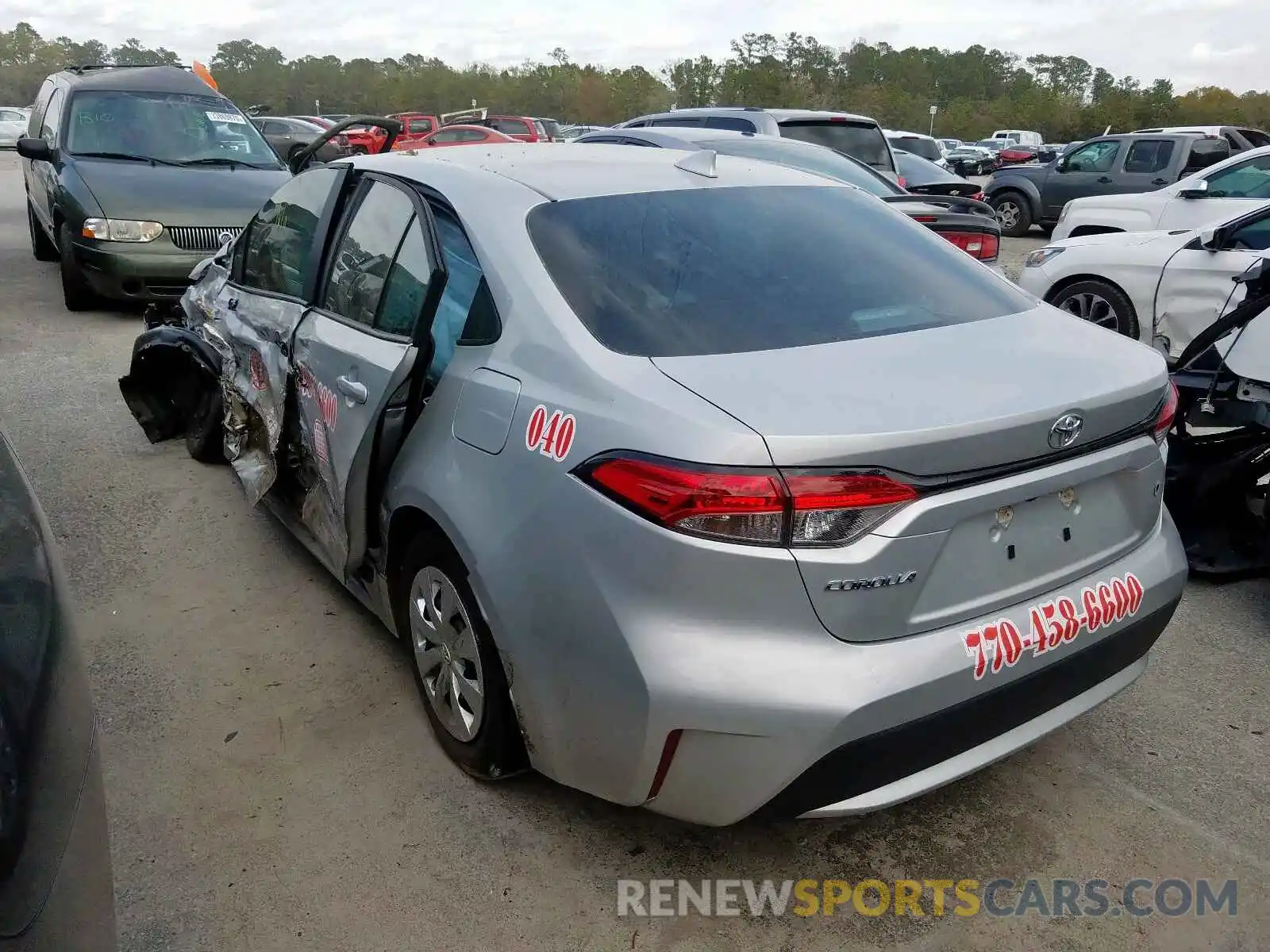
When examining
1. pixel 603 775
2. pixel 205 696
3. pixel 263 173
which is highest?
pixel 263 173

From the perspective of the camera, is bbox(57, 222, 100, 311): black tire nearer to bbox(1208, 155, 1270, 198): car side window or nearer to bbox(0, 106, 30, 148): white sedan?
bbox(1208, 155, 1270, 198): car side window

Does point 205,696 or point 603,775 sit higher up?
point 603,775

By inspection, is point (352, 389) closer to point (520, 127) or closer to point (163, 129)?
point (163, 129)

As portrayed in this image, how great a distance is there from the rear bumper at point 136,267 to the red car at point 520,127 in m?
16.8

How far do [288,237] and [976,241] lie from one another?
4.71 meters

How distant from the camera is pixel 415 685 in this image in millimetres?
3211

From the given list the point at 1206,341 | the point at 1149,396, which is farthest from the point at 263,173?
the point at 1149,396

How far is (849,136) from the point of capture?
32.6 feet

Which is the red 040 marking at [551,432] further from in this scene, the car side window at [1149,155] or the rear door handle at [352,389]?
the car side window at [1149,155]

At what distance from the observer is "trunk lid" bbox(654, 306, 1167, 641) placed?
1.97 meters

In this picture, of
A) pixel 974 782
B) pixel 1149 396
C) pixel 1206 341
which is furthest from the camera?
pixel 1206 341

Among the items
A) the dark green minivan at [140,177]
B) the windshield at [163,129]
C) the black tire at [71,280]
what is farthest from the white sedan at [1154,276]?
the black tire at [71,280]

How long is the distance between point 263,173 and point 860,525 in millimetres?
8059

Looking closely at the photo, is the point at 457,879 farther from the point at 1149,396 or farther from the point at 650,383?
the point at 1149,396
